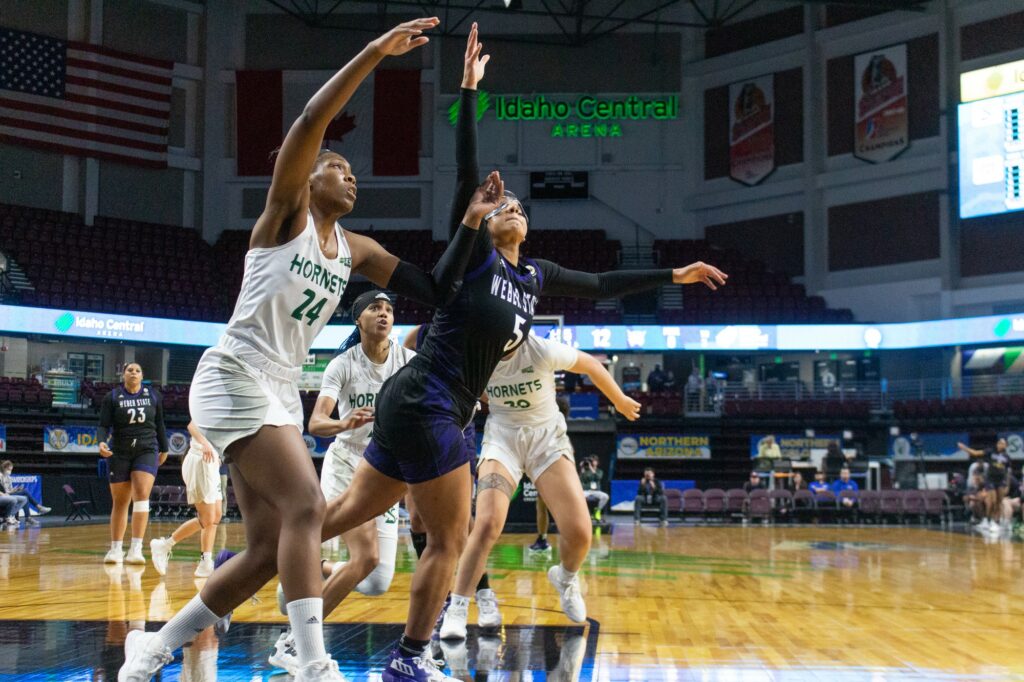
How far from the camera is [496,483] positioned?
21.6 ft

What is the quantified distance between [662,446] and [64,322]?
1597cm

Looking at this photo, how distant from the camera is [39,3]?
3180 cm

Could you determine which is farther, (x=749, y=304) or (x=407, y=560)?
(x=749, y=304)

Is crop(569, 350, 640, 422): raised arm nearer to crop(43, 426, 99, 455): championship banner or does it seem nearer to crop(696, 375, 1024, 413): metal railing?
crop(43, 426, 99, 455): championship banner

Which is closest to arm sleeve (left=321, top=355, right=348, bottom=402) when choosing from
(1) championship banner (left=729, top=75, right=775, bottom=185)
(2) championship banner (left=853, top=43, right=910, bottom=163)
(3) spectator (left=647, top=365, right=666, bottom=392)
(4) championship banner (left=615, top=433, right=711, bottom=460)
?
(4) championship banner (left=615, top=433, right=711, bottom=460)

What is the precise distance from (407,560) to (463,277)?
28.2 feet

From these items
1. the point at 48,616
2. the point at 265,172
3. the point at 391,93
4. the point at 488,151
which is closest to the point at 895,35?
the point at 488,151

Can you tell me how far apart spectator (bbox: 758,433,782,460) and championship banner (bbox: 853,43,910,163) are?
9.84 meters

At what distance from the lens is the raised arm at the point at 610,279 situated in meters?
5.32

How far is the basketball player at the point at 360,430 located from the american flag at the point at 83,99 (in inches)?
1135

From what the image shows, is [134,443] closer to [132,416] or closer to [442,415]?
[132,416]

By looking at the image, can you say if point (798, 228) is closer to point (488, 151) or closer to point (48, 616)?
point (488, 151)

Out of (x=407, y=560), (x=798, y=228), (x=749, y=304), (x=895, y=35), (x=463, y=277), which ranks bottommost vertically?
(x=407, y=560)

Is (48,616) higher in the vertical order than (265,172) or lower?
lower
